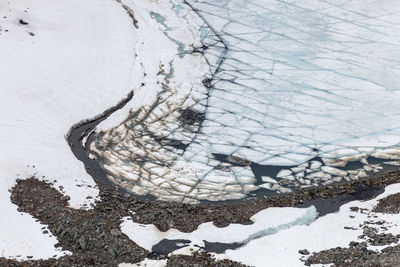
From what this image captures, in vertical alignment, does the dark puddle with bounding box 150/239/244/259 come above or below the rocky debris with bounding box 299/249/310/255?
below

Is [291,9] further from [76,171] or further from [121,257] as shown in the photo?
[121,257]

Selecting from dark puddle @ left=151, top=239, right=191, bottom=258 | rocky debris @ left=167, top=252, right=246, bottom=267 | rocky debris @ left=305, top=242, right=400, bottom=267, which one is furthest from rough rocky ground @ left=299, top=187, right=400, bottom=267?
dark puddle @ left=151, top=239, right=191, bottom=258

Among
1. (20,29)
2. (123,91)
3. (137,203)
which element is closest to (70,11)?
(20,29)

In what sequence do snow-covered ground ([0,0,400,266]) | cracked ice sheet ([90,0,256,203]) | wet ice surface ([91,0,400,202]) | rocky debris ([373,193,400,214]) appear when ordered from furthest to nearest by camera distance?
wet ice surface ([91,0,400,202]) < cracked ice sheet ([90,0,256,203]) < snow-covered ground ([0,0,400,266]) < rocky debris ([373,193,400,214])

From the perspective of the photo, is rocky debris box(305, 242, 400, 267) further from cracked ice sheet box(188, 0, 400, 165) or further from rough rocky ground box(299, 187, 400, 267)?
cracked ice sheet box(188, 0, 400, 165)

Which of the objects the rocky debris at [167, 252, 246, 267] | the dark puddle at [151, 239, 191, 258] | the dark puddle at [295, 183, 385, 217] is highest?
the dark puddle at [295, 183, 385, 217]

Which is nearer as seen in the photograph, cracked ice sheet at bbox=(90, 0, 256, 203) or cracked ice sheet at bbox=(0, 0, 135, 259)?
cracked ice sheet at bbox=(0, 0, 135, 259)
